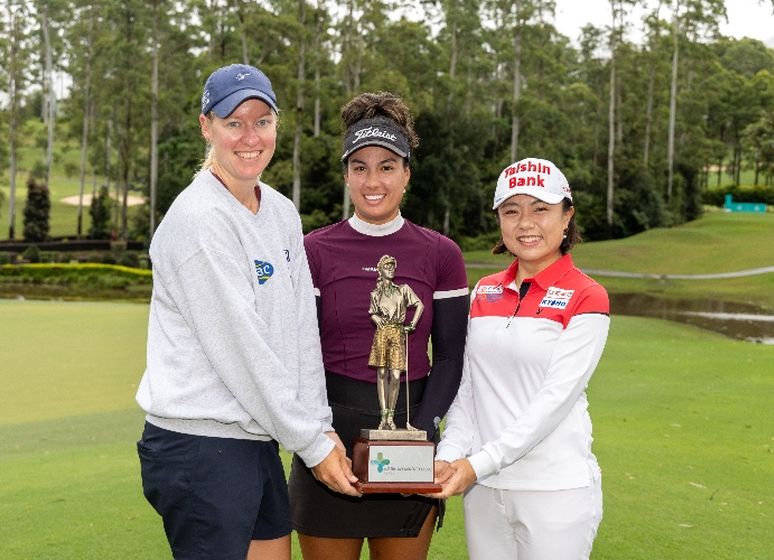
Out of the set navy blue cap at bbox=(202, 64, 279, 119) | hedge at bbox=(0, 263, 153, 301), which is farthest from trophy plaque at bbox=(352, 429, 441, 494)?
hedge at bbox=(0, 263, 153, 301)

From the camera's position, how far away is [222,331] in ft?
9.21

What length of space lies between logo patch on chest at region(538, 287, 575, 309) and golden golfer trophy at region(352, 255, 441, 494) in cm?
45

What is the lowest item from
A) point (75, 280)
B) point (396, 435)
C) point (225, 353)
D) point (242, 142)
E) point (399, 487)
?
point (75, 280)

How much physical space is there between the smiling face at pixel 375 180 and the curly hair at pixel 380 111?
0.40ft

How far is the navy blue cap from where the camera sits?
3.00 meters

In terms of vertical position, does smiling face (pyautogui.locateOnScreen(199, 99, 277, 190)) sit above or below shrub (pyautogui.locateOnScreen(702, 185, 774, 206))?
below

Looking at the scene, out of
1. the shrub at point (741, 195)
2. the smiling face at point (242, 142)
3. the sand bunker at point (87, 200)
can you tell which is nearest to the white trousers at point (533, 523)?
the smiling face at point (242, 142)

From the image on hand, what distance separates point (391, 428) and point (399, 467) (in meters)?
0.18

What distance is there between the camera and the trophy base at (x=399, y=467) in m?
3.02

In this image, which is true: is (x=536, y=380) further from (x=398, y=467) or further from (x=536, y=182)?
(x=536, y=182)

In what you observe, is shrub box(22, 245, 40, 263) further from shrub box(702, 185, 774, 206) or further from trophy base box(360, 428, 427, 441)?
shrub box(702, 185, 774, 206)

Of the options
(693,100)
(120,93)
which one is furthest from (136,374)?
(693,100)

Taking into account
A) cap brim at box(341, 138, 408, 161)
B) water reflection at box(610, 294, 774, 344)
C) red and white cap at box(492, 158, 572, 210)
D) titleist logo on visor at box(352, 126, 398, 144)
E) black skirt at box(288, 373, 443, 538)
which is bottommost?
water reflection at box(610, 294, 774, 344)

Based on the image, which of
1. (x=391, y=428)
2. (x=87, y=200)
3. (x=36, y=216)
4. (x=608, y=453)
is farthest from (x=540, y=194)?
(x=87, y=200)
